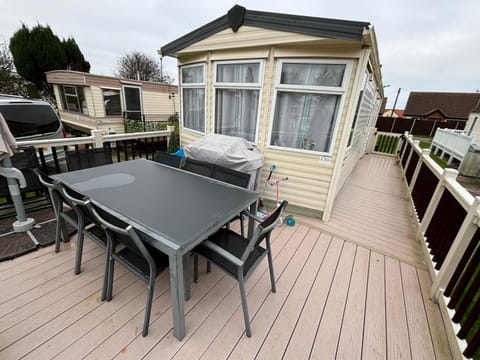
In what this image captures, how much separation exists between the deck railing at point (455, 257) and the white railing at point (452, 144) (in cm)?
742

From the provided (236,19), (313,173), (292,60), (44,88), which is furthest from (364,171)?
(44,88)

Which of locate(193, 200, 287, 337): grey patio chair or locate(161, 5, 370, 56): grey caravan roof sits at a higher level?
locate(161, 5, 370, 56): grey caravan roof

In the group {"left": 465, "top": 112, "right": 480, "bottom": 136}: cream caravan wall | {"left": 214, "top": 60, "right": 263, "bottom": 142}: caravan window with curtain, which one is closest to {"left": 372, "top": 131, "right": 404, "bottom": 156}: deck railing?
{"left": 214, "top": 60, "right": 263, "bottom": 142}: caravan window with curtain

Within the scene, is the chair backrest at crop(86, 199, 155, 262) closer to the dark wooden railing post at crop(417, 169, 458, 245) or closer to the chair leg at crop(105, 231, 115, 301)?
the chair leg at crop(105, 231, 115, 301)

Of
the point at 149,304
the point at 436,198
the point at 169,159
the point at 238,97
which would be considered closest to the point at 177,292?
the point at 149,304

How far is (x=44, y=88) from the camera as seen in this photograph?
12.9 metres

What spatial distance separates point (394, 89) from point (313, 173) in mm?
31997

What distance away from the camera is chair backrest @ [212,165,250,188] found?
2.14 m

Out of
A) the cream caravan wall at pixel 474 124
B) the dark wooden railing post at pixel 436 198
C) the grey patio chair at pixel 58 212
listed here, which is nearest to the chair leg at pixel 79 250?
the grey patio chair at pixel 58 212

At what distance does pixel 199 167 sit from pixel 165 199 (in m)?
0.86

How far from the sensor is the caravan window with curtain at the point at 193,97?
12.8ft

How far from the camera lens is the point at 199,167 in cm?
249

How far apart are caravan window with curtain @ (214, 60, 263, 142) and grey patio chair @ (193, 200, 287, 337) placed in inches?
83.5

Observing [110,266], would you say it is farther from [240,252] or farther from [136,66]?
[136,66]
